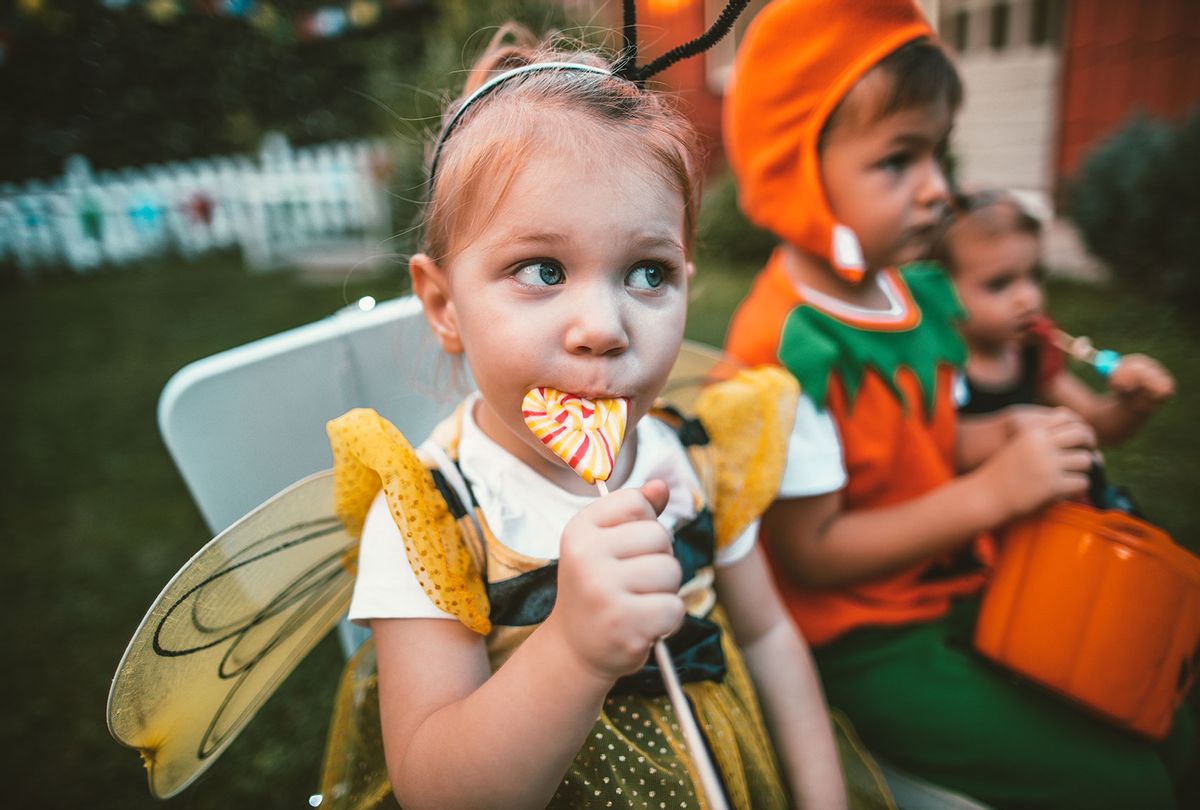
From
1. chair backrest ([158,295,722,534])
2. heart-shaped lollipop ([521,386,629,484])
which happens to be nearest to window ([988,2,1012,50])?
chair backrest ([158,295,722,534])

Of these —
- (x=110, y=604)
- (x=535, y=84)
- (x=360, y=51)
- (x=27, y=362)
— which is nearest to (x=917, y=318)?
(x=535, y=84)

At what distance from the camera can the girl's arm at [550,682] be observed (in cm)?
70

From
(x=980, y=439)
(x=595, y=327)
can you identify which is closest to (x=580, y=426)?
(x=595, y=327)

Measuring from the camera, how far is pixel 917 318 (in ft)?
5.02

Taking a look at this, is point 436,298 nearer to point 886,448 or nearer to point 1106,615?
point 886,448

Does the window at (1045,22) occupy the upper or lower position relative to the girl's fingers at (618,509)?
upper

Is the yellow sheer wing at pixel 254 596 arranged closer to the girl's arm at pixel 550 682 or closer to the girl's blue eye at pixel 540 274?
the girl's arm at pixel 550 682

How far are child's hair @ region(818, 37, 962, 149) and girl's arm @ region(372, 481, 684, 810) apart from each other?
92cm

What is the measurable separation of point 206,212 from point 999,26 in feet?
26.1

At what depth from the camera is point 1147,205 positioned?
4316 mm

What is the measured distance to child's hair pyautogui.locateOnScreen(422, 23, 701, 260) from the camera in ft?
2.89

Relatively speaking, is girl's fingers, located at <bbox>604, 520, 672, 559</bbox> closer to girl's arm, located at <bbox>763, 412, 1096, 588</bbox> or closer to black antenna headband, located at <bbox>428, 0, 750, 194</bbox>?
black antenna headband, located at <bbox>428, 0, 750, 194</bbox>

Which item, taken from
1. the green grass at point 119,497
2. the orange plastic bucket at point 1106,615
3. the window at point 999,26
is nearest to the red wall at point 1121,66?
the window at point 999,26

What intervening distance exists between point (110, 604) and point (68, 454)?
59.7 inches
